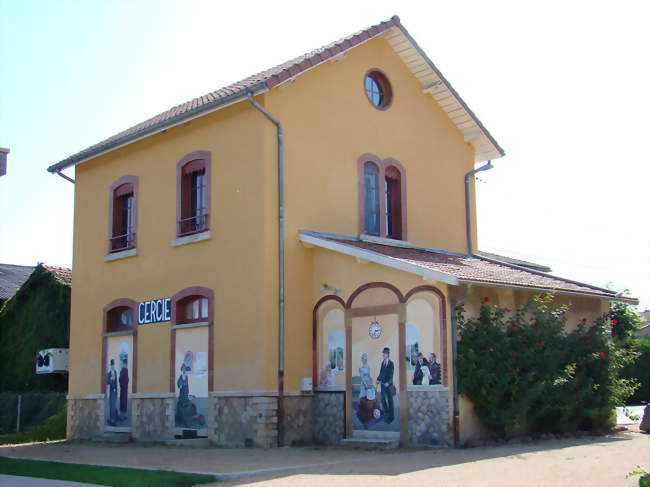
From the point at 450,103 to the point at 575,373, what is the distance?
7248mm

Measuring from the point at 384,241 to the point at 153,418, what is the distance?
6.10m

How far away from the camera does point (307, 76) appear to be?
1697 centimetres

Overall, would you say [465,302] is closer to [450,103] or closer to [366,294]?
[366,294]

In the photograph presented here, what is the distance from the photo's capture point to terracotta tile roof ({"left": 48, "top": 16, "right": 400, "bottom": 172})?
52.0 ft

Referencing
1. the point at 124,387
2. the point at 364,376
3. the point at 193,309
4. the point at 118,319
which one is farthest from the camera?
the point at 118,319

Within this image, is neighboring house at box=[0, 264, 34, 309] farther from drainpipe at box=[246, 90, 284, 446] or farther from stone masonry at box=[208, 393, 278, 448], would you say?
drainpipe at box=[246, 90, 284, 446]

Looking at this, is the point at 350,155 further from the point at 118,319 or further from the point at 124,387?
the point at 124,387

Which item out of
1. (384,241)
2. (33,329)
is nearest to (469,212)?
(384,241)

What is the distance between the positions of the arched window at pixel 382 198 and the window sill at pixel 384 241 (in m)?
0.17

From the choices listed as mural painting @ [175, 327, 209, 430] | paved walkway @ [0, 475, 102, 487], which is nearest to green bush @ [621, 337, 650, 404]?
mural painting @ [175, 327, 209, 430]

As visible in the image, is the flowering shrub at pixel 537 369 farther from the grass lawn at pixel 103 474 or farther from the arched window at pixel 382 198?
the grass lawn at pixel 103 474

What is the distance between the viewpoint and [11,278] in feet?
118

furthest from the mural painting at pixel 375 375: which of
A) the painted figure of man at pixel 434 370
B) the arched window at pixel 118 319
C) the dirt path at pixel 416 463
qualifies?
the arched window at pixel 118 319

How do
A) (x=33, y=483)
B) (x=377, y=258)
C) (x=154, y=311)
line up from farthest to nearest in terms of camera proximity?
(x=154, y=311) < (x=377, y=258) < (x=33, y=483)
